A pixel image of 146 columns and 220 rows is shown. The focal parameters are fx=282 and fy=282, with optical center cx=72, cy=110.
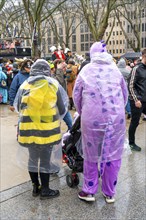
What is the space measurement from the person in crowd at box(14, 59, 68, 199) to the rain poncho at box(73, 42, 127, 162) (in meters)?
0.30

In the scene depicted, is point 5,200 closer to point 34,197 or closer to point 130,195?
point 34,197

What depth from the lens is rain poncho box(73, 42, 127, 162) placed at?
2.98 metres

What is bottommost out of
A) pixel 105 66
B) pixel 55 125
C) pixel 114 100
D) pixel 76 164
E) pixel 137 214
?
pixel 137 214

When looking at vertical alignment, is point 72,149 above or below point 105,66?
below

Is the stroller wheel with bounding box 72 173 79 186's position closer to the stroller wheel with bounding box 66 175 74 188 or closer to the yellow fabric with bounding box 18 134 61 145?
the stroller wheel with bounding box 66 175 74 188

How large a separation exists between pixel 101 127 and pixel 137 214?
1016 millimetres

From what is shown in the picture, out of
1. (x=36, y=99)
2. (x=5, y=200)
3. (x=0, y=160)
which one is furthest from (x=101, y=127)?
(x=0, y=160)

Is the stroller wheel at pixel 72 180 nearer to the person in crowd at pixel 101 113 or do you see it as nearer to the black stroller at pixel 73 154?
the black stroller at pixel 73 154

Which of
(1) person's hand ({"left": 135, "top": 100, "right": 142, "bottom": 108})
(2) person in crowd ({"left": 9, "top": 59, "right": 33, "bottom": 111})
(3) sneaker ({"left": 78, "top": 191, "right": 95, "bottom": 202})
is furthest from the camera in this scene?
(2) person in crowd ({"left": 9, "top": 59, "right": 33, "bottom": 111})

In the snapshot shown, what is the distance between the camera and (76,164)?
3.47 metres

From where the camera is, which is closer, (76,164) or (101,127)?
(101,127)

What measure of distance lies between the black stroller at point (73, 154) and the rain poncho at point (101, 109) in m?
0.32

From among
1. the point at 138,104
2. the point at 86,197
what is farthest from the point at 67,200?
the point at 138,104

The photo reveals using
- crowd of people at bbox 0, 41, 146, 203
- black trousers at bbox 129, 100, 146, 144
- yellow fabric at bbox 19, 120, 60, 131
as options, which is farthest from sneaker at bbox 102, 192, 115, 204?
black trousers at bbox 129, 100, 146, 144
